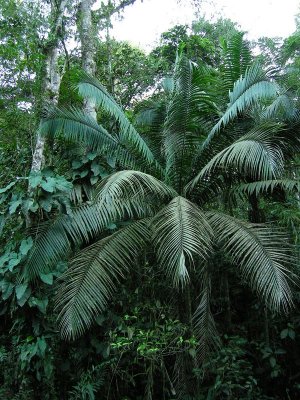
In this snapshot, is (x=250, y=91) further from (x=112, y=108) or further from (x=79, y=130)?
(x=79, y=130)

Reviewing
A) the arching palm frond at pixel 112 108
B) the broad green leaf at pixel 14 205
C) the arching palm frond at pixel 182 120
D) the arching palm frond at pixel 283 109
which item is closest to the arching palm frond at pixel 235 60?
the arching palm frond at pixel 283 109

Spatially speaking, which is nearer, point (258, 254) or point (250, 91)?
point (258, 254)

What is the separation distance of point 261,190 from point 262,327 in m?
1.82

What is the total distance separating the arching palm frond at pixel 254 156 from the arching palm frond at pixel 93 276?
3.57 feet

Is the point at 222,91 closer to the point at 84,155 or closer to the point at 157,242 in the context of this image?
the point at 84,155

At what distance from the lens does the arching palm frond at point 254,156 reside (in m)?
4.31

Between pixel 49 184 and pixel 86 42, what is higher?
pixel 86 42

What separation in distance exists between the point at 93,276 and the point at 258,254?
1681mm

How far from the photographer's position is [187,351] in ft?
13.9

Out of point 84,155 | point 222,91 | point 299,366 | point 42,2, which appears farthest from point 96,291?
point 42,2

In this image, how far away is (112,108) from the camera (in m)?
5.28

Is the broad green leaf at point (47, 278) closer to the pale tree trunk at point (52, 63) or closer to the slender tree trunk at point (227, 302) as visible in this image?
the slender tree trunk at point (227, 302)

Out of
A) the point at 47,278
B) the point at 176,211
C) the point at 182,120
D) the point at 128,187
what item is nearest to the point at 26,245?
the point at 47,278

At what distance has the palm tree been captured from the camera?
395cm
